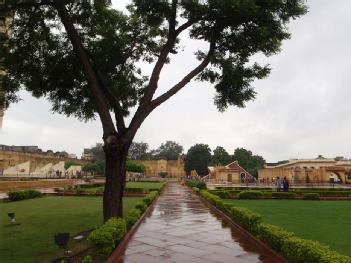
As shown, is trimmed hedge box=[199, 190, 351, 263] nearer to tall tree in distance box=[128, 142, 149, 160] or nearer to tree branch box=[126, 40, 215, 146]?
tree branch box=[126, 40, 215, 146]

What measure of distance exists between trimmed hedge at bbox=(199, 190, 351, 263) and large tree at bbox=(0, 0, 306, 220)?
3565 mm

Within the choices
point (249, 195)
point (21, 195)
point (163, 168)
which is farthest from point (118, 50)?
point (163, 168)

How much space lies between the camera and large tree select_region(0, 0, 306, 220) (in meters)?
9.51

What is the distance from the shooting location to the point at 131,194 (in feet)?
90.6

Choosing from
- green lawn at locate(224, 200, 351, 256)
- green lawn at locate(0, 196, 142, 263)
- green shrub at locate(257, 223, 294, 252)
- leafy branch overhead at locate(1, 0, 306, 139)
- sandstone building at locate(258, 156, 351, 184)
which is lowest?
green lawn at locate(0, 196, 142, 263)

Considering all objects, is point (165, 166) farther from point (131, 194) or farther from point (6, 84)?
point (6, 84)

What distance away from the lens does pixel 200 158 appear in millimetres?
85500

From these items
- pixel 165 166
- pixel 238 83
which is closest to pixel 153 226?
pixel 238 83

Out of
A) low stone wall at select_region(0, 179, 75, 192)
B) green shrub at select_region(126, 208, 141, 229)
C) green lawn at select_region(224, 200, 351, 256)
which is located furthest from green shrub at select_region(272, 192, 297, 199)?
low stone wall at select_region(0, 179, 75, 192)

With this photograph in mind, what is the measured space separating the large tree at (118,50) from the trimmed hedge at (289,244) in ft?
11.7

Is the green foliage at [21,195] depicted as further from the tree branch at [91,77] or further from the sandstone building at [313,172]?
the sandstone building at [313,172]

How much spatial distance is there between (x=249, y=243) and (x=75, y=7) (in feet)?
27.4

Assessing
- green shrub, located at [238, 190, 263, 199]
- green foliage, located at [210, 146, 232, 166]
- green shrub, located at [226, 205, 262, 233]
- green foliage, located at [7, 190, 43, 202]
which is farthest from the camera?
green foliage, located at [210, 146, 232, 166]

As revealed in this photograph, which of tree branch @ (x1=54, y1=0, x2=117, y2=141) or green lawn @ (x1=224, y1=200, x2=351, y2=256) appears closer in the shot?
green lawn @ (x1=224, y1=200, x2=351, y2=256)
